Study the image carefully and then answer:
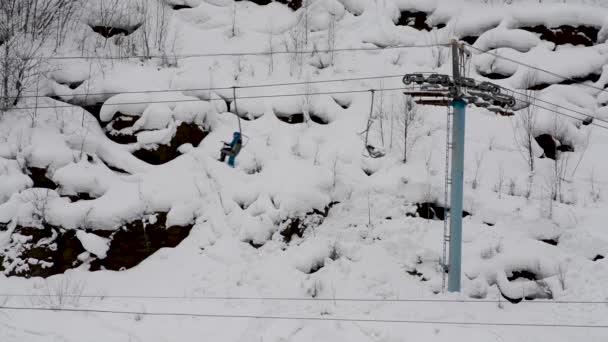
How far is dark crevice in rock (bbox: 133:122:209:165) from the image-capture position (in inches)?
360

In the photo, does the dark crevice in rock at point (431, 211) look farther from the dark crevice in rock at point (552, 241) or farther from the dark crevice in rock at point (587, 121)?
the dark crevice in rock at point (587, 121)

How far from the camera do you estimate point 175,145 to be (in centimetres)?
930

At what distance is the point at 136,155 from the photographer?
920 centimetres

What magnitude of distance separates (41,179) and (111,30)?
4.68 metres

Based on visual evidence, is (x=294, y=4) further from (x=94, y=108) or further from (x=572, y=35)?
(x=572, y=35)

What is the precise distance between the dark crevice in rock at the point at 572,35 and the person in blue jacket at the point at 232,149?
7.26 meters

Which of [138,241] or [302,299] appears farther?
[138,241]

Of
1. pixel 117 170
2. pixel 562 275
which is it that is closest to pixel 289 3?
pixel 117 170

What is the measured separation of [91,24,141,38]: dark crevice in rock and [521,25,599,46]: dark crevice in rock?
9289 mm

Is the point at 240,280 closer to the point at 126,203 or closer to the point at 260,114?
the point at 126,203

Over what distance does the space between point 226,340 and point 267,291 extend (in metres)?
1.08

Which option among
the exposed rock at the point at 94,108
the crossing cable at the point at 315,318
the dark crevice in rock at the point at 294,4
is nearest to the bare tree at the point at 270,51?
the dark crevice in rock at the point at 294,4

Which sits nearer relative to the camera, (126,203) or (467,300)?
(467,300)

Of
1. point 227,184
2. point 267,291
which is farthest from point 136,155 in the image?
point 267,291
